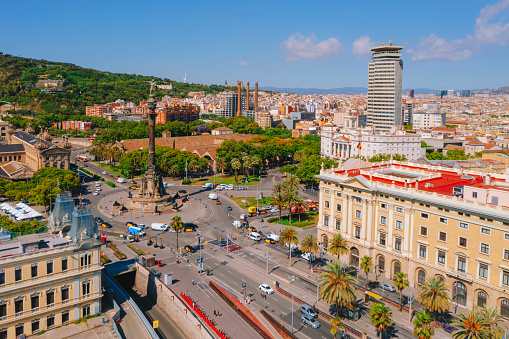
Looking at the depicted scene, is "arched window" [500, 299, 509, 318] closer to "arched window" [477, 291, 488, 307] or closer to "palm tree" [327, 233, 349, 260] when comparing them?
"arched window" [477, 291, 488, 307]

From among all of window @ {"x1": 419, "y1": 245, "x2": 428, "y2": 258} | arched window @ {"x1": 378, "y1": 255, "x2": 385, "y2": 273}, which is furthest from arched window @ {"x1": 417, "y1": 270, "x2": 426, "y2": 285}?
arched window @ {"x1": 378, "y1": 255, "x2": 385, "y2": 273}

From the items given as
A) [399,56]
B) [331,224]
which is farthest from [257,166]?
[399,56]

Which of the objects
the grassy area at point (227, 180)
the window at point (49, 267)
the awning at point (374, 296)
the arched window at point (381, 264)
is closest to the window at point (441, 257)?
the arched window at point (381, 264)

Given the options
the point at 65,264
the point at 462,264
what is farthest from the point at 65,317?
the point at 462,264

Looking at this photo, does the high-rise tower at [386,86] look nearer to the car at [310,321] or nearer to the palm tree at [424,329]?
the car at [310,321]

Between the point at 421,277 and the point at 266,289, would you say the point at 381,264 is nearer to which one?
the point at 421,277

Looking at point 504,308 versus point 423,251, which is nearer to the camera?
point 504,308
